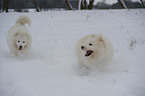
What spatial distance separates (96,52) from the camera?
103 inches

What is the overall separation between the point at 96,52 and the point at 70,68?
2.34 ft

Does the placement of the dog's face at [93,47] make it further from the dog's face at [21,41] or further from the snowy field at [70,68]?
the dog's face at [21,41]

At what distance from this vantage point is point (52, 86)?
195 centimetres

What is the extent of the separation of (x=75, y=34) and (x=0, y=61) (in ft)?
9.60

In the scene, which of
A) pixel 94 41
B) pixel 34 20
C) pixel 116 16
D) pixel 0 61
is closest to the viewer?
pixel 94 41

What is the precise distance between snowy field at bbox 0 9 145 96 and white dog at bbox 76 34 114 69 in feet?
0.76

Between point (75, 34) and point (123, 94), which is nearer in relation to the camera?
point (123, 94)

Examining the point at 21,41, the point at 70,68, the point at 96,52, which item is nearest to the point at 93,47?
the point at 96,52

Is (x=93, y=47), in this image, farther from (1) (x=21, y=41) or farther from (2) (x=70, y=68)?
(1) (x=21, y=41)

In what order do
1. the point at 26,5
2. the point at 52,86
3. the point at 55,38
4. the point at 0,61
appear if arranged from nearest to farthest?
the point at 52,86
the point at 0,61
the point at 55,38
the point at 26,5

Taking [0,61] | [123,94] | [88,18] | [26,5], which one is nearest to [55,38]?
[0,61]

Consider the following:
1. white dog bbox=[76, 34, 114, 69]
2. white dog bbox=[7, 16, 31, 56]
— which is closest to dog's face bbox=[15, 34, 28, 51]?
white dog bbox=[7, 16, 31, 56]

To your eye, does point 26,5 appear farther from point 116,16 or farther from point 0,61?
point 0,61

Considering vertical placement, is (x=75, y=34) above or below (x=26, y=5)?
below
